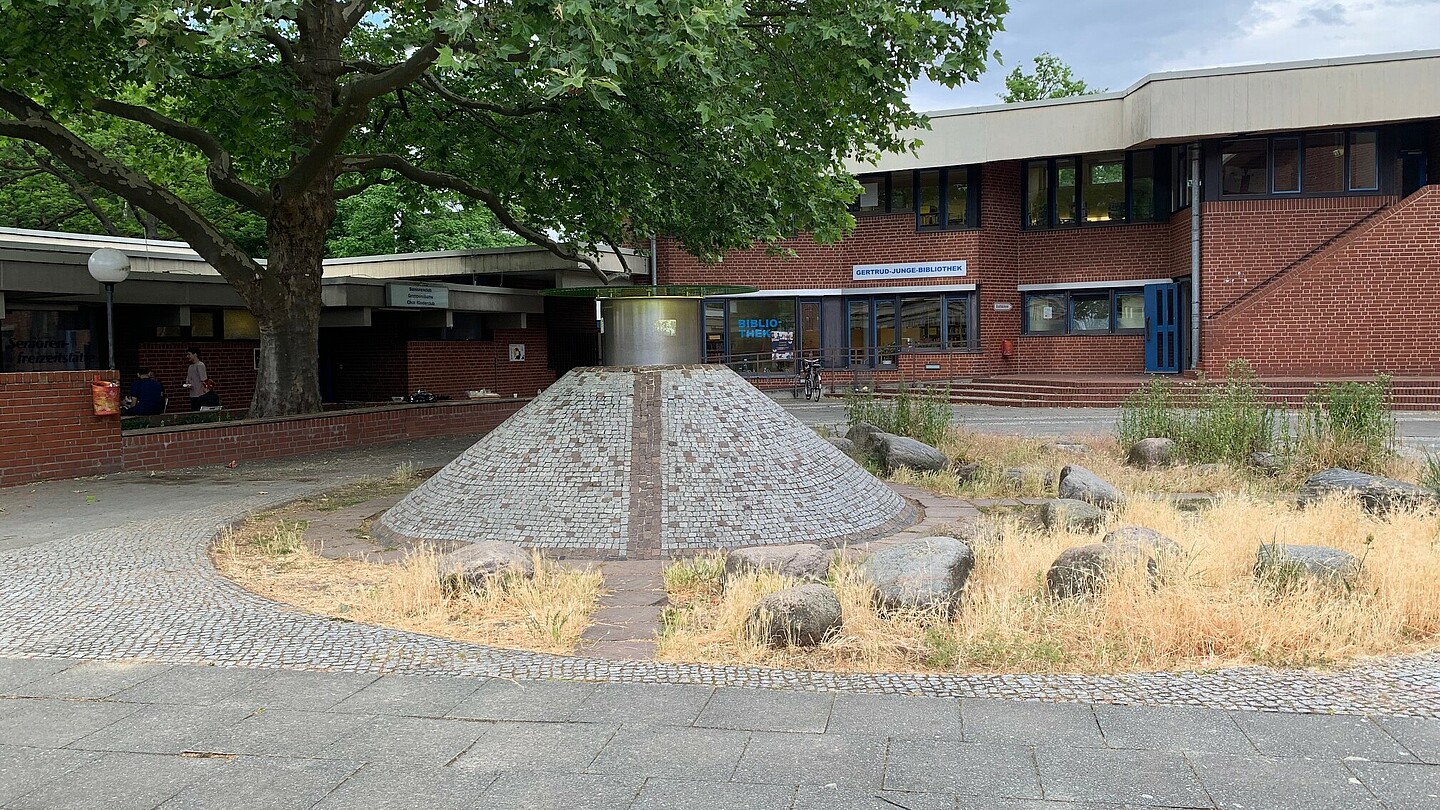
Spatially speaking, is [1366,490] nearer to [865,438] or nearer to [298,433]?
[865,438]

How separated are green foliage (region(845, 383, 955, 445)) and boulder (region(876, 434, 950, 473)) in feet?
5.98

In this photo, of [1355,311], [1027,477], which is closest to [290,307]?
[1027,477]

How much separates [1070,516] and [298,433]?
11710 mm

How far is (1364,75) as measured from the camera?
23.9 meters

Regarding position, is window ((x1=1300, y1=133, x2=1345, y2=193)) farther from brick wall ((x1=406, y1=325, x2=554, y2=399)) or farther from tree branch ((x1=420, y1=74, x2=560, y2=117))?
brick wall ((x1=406, y1=325, x2=554, y2=399))

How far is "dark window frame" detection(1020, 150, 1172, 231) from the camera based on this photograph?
28188 mm

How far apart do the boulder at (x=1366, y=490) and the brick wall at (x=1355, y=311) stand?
15361 mm

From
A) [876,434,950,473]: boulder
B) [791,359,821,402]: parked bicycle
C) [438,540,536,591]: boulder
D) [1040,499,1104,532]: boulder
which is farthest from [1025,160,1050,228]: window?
[438,540,536,591]: boulder

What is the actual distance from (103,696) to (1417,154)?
28.7 m

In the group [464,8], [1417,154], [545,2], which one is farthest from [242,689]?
[1417,154]

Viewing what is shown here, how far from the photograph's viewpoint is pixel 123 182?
15.3 m

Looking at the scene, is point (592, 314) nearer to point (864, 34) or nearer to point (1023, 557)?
point (864, 34)

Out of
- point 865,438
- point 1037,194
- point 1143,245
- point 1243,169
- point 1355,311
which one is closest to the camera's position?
point 865,438

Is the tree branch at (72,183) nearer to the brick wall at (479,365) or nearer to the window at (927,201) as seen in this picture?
the brick wall at (479,365)
